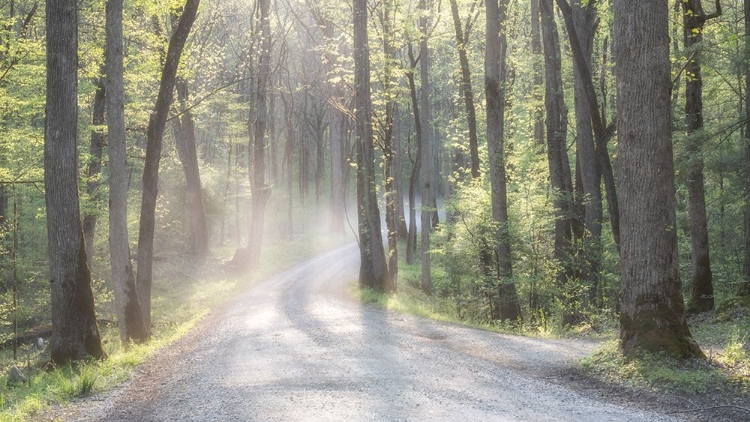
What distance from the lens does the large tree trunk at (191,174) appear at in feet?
81.2

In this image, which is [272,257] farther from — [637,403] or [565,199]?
[637,403]

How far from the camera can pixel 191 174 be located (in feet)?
82.6

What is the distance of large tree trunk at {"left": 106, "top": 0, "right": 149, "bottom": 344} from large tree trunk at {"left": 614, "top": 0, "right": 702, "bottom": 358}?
31.9 feet

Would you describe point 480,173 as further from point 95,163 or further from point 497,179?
point 95,163

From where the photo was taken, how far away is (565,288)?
15.3 metres

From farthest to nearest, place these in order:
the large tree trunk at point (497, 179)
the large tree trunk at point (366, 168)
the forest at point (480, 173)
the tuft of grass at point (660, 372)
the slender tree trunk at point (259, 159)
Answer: the slender tree trunk at point (259, 159) → the large tree trunk at point (366, 168) → the large tree trunk at point (497, 179) → the forest at point (480, 173) → the tuft of grass at point (660, 372)

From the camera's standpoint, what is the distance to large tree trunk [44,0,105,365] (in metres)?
9.54

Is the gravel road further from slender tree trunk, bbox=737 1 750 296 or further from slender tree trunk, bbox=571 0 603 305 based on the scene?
slender tree trunk, bbox=571 0 603 305

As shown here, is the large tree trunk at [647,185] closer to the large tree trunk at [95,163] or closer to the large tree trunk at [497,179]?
the large tree trunk at [497,179]

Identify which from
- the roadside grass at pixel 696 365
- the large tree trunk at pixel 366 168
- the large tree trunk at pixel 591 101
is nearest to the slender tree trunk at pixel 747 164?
the roadside grass at pixel 696 365

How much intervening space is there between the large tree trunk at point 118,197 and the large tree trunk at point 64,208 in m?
2.43

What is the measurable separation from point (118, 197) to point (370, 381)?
27.2 feet

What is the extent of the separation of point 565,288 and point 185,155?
17.3 m

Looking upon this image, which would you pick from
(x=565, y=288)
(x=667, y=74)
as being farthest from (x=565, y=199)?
(x=667, y=74)
